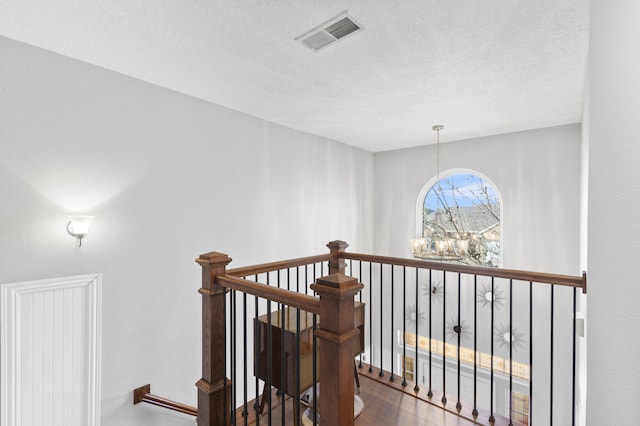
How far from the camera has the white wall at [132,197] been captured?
80.5 inches

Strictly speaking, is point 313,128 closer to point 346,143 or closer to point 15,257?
point 346,143

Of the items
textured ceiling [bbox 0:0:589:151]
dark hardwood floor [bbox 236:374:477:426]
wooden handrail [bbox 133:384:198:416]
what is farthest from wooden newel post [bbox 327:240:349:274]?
Result: wooden handrail [bbox 133:384:198:416]

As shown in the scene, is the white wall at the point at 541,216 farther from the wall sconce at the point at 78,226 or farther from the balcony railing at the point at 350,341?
the wall sconce at the point at 78,226

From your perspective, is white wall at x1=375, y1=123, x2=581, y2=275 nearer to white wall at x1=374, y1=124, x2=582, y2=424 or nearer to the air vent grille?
white wall at x1=374, y1=124, x2=582, y2=424

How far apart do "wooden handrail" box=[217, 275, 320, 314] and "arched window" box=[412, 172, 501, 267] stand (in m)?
3.20

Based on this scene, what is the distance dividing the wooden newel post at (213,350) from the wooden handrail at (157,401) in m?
0.70

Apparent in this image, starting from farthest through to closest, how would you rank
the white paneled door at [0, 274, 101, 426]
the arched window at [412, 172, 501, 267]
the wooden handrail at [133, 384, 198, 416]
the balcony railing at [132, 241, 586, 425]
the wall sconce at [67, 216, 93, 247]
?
the arched window at [412, 172, 501, 267] → the wooden handrail at [133, 384, 198, 416] → the wall sconce at [67, 216, 93, 247] → the white paneled door at [0, 274, 101, 426] → the balcony railing at [132, 241, 586, 425]

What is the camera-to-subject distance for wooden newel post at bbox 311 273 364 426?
1151mm

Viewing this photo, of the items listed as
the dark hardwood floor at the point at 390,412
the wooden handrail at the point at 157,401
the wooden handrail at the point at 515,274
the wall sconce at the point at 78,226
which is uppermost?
the wall sconce at the point at 78,226

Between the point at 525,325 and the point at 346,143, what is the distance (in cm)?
368

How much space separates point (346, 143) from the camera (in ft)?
16.1

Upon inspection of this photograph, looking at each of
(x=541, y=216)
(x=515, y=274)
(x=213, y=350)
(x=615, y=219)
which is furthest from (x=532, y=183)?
(x=213, y=350)

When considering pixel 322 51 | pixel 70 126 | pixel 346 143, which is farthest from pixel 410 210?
pixel 70 126

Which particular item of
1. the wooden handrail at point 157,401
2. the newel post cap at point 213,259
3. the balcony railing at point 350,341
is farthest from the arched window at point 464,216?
the wooden handrail at point 157,401
